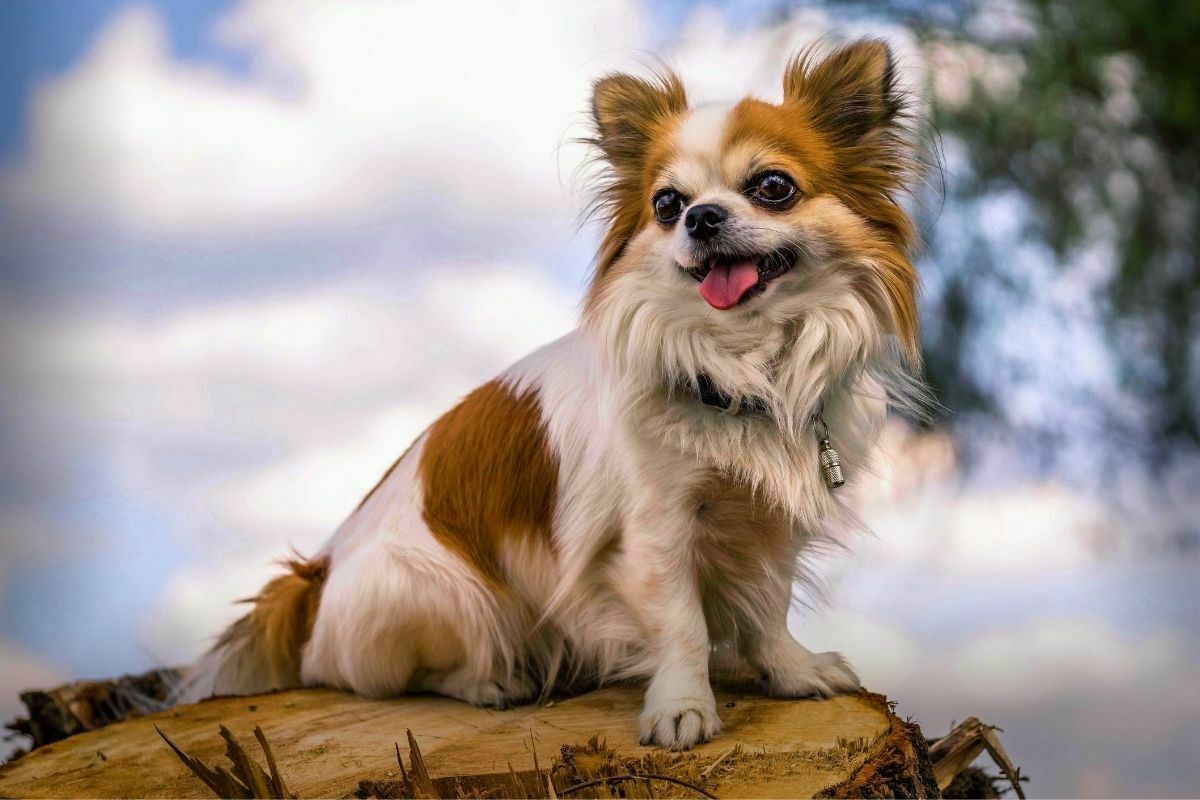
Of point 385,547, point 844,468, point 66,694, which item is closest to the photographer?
point 844,468

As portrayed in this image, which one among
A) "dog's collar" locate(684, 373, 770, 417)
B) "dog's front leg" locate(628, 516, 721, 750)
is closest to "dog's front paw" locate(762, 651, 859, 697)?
"dog's front leg" locate(628, 516, 721, 750)

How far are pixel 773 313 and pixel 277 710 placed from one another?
175cm

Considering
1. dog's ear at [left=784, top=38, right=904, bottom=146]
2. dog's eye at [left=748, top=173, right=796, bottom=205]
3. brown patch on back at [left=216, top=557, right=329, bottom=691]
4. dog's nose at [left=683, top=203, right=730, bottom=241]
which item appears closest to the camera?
dog's nose at [left=683, top=203, right=730, bottom=241]

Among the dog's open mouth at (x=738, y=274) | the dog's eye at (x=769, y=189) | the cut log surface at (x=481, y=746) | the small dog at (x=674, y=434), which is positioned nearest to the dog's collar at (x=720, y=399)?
the small dog at (x=674, y=434)

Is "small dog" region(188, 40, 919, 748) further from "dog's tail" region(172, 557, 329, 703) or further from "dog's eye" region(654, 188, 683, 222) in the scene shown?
"dog's tail" region(172, 557, 329, 703)

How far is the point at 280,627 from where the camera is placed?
11.6ft

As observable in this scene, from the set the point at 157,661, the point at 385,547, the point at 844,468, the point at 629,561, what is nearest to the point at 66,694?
the point at 157,661

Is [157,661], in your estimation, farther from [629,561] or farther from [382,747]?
[629,561]

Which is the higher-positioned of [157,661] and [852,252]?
[852,252]

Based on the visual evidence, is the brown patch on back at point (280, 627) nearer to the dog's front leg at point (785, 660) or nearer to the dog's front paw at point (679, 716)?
the dog's front paw at point (679, 716)

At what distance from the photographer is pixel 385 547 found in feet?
10.5

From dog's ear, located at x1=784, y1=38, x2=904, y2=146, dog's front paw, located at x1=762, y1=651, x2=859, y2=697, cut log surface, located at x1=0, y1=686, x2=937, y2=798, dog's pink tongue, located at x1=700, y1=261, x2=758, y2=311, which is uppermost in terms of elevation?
dog's ear, located at x1=784, y1=38, x2=904, y2=146

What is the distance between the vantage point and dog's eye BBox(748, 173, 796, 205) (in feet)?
9.05

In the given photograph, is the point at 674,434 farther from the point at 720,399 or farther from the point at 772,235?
the point at 772,235
